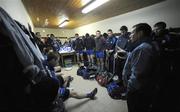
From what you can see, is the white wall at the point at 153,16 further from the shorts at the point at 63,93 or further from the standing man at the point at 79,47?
the shorts at the point at 63,93

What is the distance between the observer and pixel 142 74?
4.58 feet

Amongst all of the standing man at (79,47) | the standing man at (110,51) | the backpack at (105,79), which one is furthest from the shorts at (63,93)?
the standing man at (79,47)

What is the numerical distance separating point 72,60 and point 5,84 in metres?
6.44

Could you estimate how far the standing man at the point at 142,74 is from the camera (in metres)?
1.39

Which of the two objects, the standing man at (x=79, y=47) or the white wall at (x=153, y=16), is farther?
the standing man at (x=79, y=47)

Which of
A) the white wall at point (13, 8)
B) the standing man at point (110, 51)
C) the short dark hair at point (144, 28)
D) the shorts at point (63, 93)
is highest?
the white wall at point (13, 8)

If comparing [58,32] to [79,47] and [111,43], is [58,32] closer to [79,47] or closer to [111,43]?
[79,47]

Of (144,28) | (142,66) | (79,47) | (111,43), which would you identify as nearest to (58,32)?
(79,47)

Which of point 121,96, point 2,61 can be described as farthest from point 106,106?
point 2,61

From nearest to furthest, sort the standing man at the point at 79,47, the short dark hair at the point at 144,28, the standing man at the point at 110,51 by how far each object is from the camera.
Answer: the short dark hair at the point at 144,28, the standing man at the point at 110,51, the standing man at the point at 79,47

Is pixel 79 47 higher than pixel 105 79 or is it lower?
higher

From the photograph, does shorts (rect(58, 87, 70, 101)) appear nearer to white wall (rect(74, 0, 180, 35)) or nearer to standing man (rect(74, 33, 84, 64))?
white wall (rect(74, 0, 180, 35))

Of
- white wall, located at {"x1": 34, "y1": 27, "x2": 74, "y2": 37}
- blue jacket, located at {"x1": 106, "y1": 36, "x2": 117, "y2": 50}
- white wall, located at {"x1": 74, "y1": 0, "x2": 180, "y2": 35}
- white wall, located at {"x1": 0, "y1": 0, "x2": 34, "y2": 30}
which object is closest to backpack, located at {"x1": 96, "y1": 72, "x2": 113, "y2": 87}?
blue jacket, located at {"x1": 106, "y1": 36, "x2": 117, "y2": 50}

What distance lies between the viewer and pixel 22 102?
658 mm
